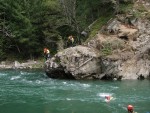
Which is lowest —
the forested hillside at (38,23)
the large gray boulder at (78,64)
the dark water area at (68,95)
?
the dark water area at (68,95)

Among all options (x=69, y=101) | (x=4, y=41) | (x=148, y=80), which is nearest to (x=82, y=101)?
(x=69, y=101)

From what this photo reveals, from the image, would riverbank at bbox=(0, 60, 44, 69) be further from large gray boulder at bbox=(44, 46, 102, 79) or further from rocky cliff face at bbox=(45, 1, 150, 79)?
large gray boulder at bbox=(44, 46, 102, 79)

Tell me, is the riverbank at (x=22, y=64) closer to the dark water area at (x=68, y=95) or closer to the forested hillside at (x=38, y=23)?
the forested hillside at (x=38, y=23)

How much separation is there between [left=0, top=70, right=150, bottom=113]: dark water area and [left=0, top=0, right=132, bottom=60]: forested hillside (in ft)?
39.8

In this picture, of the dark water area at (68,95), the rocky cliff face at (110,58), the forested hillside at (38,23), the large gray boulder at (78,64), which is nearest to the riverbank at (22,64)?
the forested hillside at (38,23)

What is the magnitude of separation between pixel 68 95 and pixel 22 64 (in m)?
21.2

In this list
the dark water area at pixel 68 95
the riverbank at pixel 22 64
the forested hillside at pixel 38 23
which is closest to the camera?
the dark water area at pixel 68 95

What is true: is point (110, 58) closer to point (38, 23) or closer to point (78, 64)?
point (78, 64)

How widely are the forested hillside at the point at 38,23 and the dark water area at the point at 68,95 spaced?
12122 mm

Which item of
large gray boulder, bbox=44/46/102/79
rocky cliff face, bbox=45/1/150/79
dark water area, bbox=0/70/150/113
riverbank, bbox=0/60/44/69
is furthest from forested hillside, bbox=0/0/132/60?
dark water area, bbox=0/70/150/113

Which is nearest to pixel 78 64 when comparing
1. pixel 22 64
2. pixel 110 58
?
pixel 110 58

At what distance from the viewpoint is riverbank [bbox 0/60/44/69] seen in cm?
4947

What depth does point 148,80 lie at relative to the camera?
125ft

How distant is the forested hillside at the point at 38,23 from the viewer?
49.7 m
